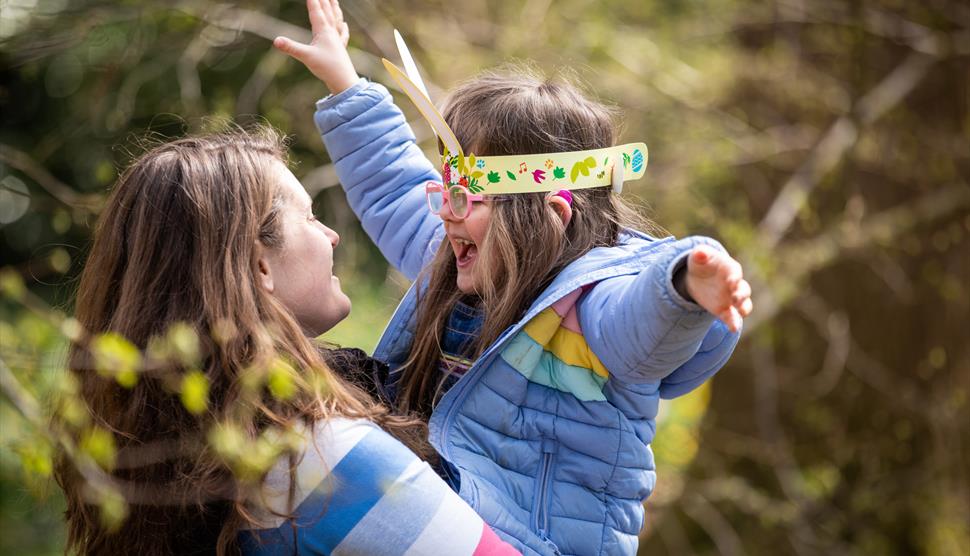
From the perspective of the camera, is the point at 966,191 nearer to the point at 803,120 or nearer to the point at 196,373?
the point at 803,120

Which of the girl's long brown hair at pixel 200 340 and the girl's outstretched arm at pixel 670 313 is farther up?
the girl's outstretched arm at pixel 670 313

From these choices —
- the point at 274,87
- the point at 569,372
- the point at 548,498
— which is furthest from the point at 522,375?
the point at 274,87

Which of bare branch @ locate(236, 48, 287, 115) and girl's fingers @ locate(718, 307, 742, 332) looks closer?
girl's fingers @ locate(718, 307, 742, 332)

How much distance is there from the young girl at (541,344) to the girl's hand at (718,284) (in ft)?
0.31

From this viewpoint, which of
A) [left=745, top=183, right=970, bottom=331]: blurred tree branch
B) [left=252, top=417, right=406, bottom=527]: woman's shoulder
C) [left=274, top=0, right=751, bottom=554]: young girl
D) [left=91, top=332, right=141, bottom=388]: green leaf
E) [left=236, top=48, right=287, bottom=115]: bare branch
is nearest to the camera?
[left=91, top=332, right=141, bottom=388]: green leaf

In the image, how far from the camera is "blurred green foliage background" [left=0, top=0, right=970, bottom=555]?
4219mm

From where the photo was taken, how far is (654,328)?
1.46 metres

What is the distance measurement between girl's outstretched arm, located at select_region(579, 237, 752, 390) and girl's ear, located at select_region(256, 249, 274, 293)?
49 cm

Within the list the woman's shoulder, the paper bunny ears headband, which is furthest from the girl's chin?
the woman's shoulder

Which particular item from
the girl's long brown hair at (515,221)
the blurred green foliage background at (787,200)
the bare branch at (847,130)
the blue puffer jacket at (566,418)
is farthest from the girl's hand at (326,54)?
the bare branch at (847,130)

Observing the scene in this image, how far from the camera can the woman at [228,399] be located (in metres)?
1.53

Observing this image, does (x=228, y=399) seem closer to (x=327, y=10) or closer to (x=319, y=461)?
(x=319, y=461)

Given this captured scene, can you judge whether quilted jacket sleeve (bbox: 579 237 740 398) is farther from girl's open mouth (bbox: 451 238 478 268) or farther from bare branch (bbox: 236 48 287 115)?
bare branch (bbox: 236 48 287 115)

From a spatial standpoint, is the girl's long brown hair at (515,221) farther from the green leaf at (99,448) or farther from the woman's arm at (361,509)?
the green leaf at (99,448)
